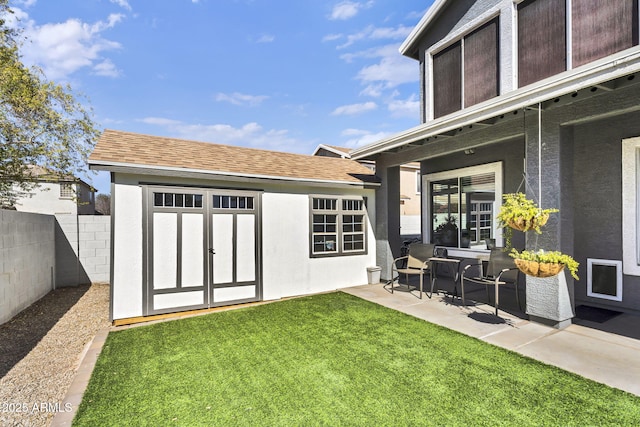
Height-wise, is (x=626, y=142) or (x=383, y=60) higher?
(x=383, y=60)

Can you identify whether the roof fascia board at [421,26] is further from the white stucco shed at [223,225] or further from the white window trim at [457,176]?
the white stucco shed at [223,225]

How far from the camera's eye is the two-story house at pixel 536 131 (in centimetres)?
423

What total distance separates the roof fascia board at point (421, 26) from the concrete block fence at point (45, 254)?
921cm

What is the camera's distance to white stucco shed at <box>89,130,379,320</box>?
529cm

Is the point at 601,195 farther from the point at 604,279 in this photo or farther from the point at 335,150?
the point at 335,150

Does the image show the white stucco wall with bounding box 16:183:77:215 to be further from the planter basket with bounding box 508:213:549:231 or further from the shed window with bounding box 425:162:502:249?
the planter basket with bounding box 508:213:549:231

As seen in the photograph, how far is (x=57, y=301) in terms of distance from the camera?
6.62m

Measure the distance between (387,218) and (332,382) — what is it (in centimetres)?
510

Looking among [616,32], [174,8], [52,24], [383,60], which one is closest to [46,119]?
[52,24]

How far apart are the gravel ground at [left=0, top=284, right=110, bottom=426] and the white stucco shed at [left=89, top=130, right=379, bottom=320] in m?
0.77

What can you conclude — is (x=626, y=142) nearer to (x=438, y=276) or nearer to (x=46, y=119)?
(x=438, y=276)

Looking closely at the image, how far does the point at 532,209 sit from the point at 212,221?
522 centimetres

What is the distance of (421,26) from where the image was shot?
7.75 metres

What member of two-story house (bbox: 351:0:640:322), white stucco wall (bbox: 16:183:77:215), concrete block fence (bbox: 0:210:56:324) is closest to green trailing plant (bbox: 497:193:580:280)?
two-story house (bbox: 351:0:640:322)
